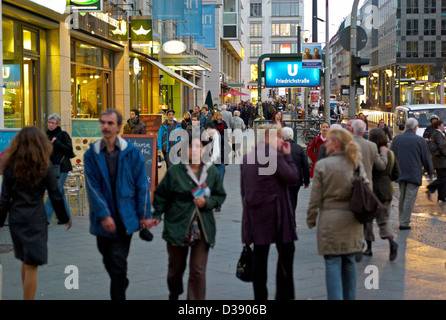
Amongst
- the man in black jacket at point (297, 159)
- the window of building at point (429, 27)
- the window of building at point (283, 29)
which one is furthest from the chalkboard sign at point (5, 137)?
the window of building at point (283, 29)

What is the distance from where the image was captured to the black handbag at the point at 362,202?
5812 mm

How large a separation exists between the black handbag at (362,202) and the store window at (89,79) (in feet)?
45.1

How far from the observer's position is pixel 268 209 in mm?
6152

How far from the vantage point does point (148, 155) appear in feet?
43.6

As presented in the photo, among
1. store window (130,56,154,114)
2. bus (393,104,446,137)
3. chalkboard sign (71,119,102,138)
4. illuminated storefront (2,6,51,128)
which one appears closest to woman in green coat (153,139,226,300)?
chalkboard sign (71,119,102,138)

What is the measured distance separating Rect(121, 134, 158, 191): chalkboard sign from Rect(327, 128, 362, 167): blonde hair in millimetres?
7550

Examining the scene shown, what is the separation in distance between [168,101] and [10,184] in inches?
1249

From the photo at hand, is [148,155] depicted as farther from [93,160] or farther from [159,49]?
[159,49]

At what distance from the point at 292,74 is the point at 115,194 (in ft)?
50.0

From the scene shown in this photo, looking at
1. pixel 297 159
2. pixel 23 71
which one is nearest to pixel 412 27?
pixel 23 71

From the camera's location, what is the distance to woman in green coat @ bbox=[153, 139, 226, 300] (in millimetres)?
5906

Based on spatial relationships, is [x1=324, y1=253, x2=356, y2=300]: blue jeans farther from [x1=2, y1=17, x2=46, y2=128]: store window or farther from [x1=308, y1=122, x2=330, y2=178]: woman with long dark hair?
[x1=2, y1=17, x2=46, y2=128]: store window

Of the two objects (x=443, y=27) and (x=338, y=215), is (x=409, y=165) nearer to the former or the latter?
(x=338, y=215)

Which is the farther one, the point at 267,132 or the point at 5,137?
the point at 5,137
